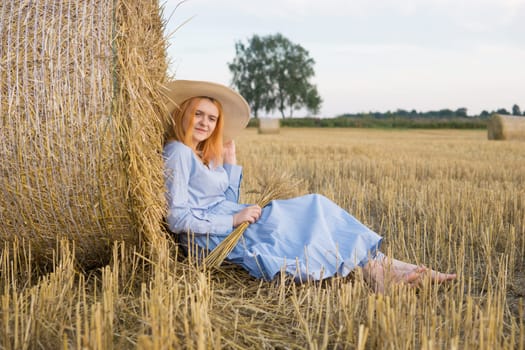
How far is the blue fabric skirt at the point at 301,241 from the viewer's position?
279 centimetres

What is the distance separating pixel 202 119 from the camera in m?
3.23

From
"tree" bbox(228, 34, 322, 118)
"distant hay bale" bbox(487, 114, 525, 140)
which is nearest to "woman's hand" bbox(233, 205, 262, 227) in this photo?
"distant hay bale" bbox(487, 114, 525, 140)

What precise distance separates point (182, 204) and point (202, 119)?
561 mm

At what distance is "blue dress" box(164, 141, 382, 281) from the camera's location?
2826 millimetres

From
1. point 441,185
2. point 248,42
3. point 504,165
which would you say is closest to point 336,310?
point 441,185

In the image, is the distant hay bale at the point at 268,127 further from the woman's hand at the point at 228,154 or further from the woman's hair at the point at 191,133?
the woman's hair at the point at 191,133

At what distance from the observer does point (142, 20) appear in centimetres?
270

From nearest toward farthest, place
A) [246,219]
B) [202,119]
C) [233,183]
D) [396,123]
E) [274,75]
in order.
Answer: [246,219], [202,119], [233,183], [396,123], [274,75]

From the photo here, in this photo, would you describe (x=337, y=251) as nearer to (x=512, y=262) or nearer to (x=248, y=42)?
(x=512, y=262)

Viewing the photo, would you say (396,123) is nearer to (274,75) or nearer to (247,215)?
(274,75)

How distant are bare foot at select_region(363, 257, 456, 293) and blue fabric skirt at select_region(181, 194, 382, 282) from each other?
70mm

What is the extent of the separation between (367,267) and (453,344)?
1.22 meters

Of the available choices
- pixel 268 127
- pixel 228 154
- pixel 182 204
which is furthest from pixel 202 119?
pixel 268 127

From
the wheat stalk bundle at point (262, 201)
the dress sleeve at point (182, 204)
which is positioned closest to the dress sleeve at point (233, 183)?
the wheat stalk bundle at point (262, 201)
